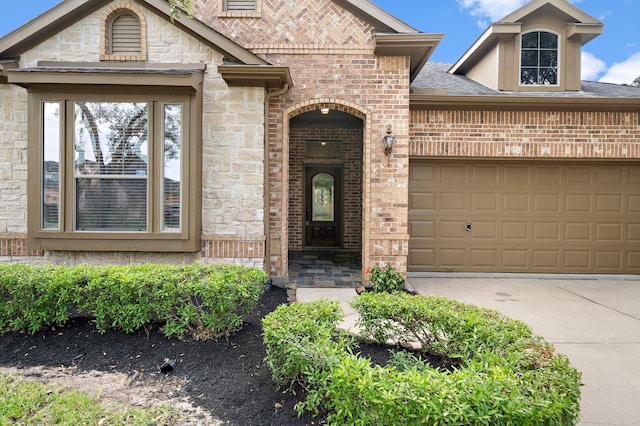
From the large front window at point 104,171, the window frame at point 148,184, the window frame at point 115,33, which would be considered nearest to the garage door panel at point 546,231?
the window frame at point 148,184

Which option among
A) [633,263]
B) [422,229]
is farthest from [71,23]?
[633,263]

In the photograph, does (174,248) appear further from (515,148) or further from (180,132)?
(515,148)

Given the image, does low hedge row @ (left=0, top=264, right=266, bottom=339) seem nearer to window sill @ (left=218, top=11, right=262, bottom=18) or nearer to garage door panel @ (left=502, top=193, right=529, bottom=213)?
window sill @ (left=218, top=11, right=262, bottom=18)

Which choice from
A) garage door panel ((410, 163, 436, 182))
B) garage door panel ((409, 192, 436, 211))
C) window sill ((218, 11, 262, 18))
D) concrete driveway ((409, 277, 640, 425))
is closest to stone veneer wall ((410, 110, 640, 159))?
garage door panel ((410, 163, 436, 182))

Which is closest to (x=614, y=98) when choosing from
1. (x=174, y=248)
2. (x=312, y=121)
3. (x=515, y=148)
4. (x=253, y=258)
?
(x=515, y=148)

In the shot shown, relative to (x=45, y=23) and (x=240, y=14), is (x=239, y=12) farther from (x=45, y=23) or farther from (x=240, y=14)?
(x=45, y=23)

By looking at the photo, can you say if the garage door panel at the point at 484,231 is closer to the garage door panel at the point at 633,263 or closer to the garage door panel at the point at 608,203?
the garage door panel at the point at 608,203

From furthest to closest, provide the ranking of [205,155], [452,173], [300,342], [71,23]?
[452,173] < [205,155] < [71,23] < [300,342]

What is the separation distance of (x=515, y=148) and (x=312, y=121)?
471 cm

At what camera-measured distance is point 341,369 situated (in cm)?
217

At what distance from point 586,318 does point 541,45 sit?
581cm

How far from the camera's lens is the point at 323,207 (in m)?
10.7

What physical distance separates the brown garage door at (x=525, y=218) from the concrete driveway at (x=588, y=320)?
453mm

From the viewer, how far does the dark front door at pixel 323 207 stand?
10.5 m
